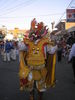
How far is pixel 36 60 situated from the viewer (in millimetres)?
7875

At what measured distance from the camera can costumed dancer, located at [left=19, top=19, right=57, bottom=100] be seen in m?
7.85

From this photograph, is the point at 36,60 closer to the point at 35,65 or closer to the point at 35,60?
the point at 35,60

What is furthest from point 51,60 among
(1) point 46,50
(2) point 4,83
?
(2) point 4,83

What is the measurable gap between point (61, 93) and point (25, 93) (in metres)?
1.07

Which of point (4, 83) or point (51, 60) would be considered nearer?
point (51, 60)

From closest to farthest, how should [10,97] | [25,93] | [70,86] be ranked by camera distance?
[10,97], [25,93], [70,86]

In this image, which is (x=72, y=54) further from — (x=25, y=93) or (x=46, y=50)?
(x=46, y=50)

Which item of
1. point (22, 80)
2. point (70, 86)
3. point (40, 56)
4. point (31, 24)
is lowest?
point (70, 86)

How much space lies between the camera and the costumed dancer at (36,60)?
785 centimetres

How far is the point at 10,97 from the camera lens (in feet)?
29.2

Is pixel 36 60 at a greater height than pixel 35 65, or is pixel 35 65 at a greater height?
Result: pixel 36 60

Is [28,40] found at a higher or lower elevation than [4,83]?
higher

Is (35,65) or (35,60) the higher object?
(35,60)

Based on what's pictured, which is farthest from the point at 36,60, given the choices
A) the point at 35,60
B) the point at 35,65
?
the point at 35,65
